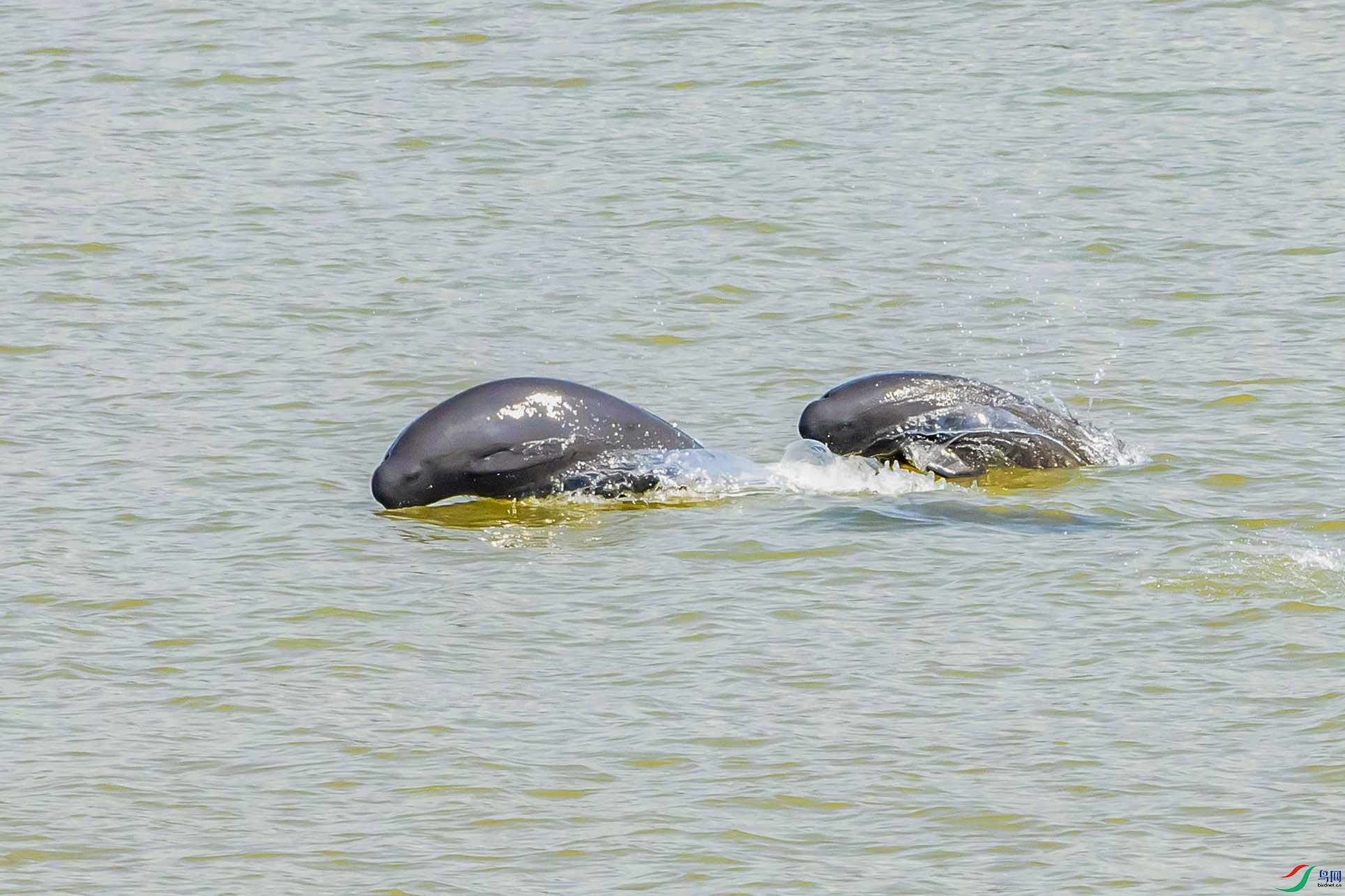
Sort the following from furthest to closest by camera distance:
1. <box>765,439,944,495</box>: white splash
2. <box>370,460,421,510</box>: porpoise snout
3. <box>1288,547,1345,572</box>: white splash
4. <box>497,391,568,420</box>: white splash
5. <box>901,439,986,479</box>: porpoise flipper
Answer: <box>901,439,986,479</box>: porpoise flipper
<box>765,439,944,495</box>: white splash
<box>497,391,568,420</box>: white splash
<box>370,460,421,510</box>: porpoise snout
<box>1288,547,1345,572</box>: white splash

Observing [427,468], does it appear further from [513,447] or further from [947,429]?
[947,429]

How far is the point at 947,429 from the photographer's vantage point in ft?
40.1

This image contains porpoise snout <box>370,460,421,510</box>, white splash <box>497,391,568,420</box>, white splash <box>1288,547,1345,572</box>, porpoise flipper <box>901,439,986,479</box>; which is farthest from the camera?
porpoise flipper <box>901,439,986,479</box>

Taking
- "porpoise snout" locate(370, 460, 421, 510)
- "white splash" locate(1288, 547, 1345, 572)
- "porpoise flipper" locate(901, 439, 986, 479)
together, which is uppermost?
"porpoise snout" locate(370, 460, 421, 510)

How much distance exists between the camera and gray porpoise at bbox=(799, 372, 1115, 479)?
12.1 m

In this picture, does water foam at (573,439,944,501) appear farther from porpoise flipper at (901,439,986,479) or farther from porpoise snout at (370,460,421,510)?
porpoise snout at (370,460,421,510)

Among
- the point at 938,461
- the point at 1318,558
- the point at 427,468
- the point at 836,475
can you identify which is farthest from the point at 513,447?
the point at 1318,558

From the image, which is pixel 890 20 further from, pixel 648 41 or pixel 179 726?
pixel 179 726

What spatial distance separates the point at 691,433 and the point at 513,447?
1.35 meters

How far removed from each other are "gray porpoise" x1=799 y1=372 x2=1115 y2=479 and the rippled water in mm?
348

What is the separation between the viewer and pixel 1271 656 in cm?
870

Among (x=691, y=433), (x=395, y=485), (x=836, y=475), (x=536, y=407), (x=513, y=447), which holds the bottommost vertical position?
(x=836, y=475)

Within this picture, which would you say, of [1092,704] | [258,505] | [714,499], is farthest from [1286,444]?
[258,505]

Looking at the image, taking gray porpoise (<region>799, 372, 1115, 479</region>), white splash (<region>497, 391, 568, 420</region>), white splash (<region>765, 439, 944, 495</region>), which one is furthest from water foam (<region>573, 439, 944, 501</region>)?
white splash (<region>497, 391, 568, 420</region>)
